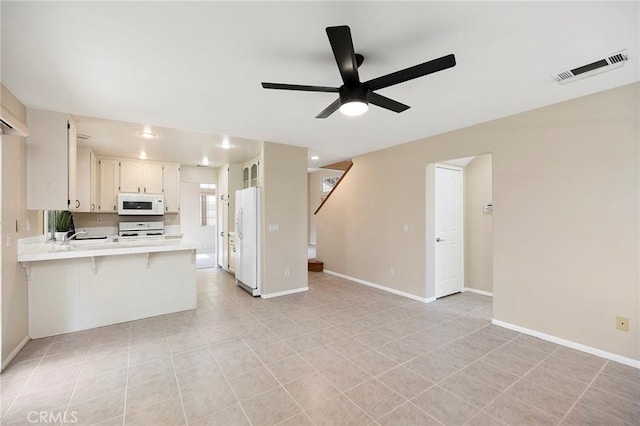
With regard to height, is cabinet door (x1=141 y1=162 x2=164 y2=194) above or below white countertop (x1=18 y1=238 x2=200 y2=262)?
above

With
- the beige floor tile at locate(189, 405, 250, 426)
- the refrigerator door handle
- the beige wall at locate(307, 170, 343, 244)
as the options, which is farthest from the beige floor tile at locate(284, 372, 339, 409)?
the beige wall at locate(307, 170, 343, 244)

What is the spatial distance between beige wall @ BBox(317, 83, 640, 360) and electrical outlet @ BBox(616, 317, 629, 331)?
34 mm

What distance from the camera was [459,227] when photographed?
4.77 metres

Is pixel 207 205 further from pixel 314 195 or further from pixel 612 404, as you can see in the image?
pixel 612 404

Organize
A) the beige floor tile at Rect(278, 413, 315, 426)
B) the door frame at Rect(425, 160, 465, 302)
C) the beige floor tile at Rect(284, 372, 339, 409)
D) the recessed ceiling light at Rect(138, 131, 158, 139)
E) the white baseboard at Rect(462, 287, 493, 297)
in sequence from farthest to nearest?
the white baseboard at Rect(462, 287, 493, 297) < the door frame at Rect(425, 160, 465, 302) < the recessed ceiling light at Rect(138, 131, 158, 139) < the beige floor tile at Rect(284, 372, 339, 409) < the beige floor tile at Rect(278, 413, 315, 426)

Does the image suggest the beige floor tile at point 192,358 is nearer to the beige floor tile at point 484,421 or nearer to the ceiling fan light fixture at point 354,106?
the beige floor tile at point 484,421

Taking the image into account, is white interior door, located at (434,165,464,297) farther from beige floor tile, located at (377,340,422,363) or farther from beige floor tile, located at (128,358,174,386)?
beige floor tile, located at (128,358,174,386)

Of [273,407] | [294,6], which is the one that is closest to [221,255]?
[273,407]

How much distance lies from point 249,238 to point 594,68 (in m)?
4.45

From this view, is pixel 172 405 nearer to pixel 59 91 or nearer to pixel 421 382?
pixel 421 382

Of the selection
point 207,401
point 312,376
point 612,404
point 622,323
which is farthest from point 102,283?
point 622,323

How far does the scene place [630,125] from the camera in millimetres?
2445

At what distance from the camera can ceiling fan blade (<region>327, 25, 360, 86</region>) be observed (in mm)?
1378

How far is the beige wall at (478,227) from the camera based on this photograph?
450cm
